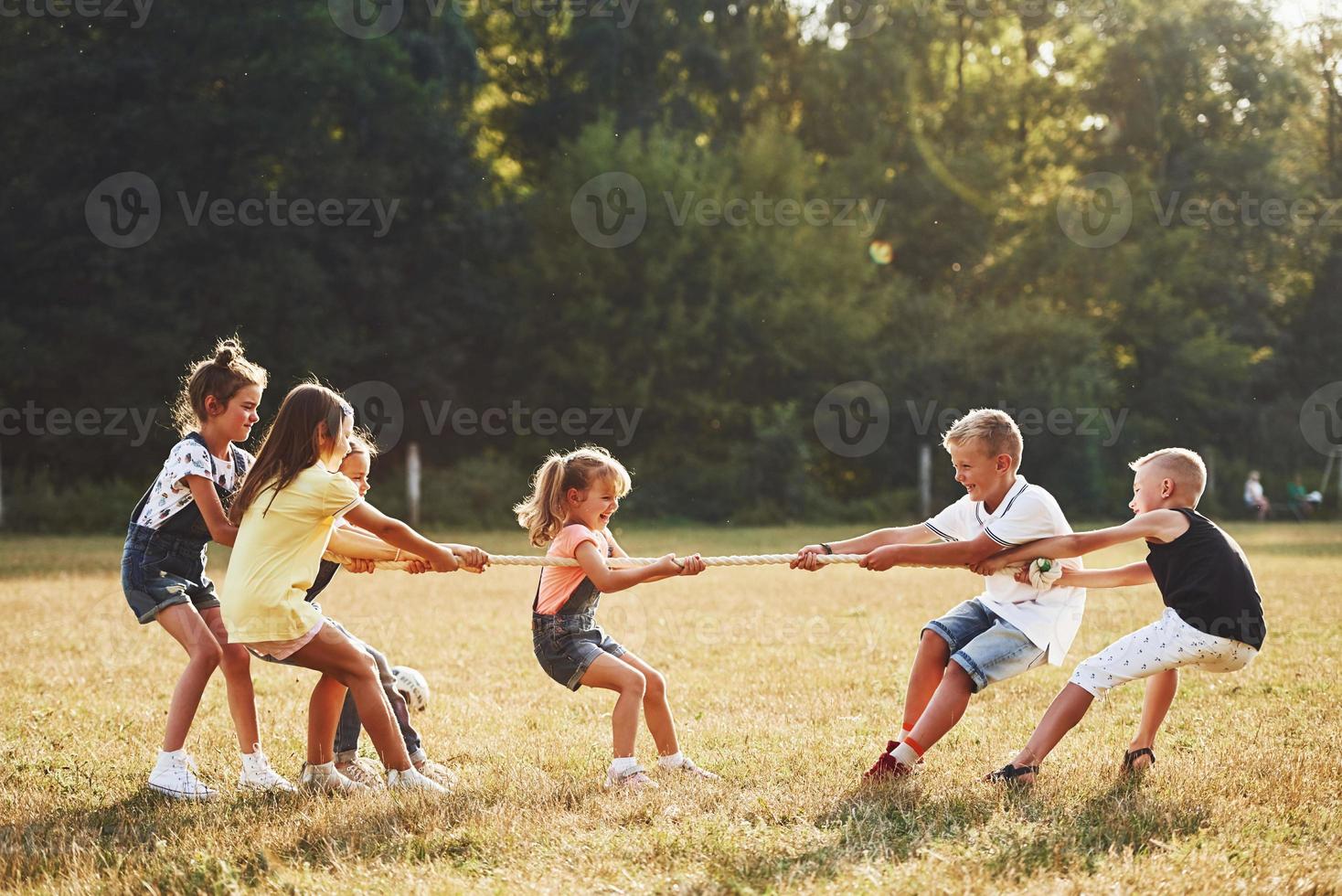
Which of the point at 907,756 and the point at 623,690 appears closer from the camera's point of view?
the point at 907,756

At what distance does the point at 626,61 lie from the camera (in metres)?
38.6

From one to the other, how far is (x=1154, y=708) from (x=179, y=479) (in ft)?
14.1

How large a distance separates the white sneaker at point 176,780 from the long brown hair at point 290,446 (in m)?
1.15

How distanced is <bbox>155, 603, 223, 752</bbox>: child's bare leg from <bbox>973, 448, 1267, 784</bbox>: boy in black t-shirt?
3286 millimetres

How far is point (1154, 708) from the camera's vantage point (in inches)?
223

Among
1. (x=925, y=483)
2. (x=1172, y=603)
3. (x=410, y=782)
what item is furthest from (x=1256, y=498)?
(x=410, y=782)

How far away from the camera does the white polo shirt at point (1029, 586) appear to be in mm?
5359

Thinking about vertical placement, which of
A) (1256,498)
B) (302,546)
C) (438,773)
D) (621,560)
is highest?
(302,546)

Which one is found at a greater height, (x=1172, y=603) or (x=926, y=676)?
(x=1172, y=603)

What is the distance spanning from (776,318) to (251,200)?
13571 mm

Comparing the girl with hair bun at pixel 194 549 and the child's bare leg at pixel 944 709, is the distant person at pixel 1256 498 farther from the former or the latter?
the girl with hair bun at pixel 194 549

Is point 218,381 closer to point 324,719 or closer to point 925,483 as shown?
point 324,719

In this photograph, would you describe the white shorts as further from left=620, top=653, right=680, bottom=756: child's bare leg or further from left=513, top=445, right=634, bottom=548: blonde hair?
left=513, top=445, right=634, bottom=548: blonde hair

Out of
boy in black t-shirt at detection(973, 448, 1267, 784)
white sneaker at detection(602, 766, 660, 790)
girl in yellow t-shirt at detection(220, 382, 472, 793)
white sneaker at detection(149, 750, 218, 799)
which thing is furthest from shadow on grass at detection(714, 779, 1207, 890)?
white sneaker at detection(149, 750, 218, 799)
